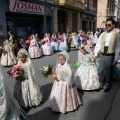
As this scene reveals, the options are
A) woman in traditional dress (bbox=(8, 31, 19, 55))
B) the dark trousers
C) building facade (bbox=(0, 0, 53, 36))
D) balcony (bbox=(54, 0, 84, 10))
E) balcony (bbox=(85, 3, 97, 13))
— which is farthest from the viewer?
balcony (bbox=(85, 3, 97, 13))

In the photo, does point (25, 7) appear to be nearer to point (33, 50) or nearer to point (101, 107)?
point (33, 50)

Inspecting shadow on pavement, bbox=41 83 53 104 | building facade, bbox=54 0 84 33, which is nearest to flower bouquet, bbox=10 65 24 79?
shadow on pavement, bbox=41 83 53 104

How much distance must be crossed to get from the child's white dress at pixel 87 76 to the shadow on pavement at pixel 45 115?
4.59 feet

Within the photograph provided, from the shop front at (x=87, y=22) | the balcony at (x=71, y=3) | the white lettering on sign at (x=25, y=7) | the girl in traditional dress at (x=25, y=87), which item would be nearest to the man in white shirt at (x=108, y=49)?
the girl in traditional dress at (x=25, y=87)

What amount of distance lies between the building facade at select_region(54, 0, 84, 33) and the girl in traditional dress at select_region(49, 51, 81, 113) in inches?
561

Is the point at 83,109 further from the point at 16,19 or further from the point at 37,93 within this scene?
the point at 16,19

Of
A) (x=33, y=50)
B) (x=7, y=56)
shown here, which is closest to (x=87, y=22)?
(x=33, y=50)

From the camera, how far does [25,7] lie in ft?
43.1

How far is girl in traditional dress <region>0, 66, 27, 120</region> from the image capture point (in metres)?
2.30

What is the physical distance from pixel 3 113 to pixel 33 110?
5.72 feet

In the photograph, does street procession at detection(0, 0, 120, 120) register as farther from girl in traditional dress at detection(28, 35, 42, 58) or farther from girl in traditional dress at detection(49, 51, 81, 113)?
girl in traditional dress at detection(28, 35, 42, 58)

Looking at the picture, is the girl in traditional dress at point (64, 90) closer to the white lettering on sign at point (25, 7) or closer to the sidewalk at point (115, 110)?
the sidewalk at point (115, 110)

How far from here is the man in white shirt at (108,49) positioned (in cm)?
463

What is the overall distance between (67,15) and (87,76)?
633 inches
